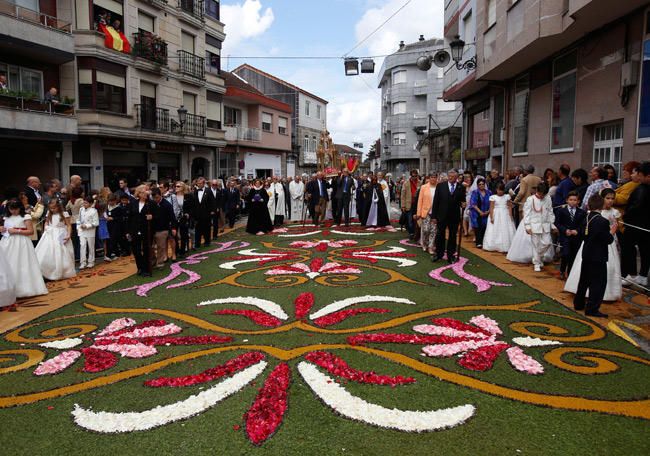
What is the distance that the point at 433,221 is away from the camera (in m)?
12.1

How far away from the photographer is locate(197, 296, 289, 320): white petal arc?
7.32 metres

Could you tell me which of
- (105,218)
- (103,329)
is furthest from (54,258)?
(103,329)

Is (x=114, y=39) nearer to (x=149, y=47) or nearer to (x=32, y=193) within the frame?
(x=149, y=47)

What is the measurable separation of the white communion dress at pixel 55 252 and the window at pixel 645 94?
12233 millimetres

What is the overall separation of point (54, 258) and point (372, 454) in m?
8.83

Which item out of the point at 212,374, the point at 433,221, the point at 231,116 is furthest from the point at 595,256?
the point at 231,116

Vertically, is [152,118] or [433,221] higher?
[152,118]

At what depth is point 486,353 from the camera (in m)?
5.52

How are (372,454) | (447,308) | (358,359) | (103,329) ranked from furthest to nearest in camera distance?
1. (447,308)
2. (103,329)
3. (358,359)
4. (372,454)

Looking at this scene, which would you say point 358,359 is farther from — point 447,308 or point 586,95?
point 586,95

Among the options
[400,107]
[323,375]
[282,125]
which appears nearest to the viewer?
[323,375]

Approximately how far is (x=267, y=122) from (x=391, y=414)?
3749 centimetres

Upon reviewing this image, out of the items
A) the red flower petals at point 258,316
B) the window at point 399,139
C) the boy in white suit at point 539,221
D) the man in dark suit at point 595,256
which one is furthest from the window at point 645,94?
the window at point 399,139

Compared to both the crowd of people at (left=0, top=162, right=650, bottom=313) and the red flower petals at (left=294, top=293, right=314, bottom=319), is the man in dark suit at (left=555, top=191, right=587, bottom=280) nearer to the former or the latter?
the crowd of people at (left=0, top=162, right=650, bottom=313)
